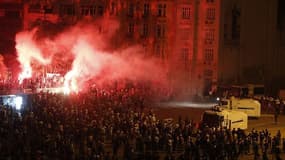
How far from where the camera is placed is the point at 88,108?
120 ft

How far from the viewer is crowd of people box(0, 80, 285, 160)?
25500 millimetres

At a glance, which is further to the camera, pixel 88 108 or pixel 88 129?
pixel 88 108

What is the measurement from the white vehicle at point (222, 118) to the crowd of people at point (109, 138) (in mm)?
3586

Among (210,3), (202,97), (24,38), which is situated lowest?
(202,97)

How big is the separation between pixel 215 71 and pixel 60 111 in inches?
1097

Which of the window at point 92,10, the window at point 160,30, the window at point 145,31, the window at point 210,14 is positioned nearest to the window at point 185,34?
the window at point 160,30

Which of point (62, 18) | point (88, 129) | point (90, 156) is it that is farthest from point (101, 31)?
point (90, 156)

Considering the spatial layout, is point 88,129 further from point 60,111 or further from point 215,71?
point 215,71

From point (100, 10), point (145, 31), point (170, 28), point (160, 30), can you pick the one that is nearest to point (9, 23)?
point (100, 10)

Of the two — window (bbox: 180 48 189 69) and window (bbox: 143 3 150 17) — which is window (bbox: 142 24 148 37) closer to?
window (bbox: 143 3 150 17)

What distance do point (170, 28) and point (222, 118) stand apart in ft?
78.3

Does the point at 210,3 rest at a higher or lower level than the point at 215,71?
higher

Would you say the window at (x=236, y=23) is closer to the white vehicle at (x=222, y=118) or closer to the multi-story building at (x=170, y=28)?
the multi-story building at (x=170, y=28)

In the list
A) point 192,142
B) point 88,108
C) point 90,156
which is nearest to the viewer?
point 90,156
